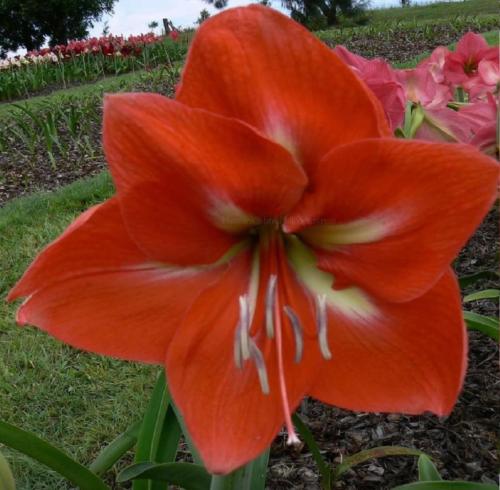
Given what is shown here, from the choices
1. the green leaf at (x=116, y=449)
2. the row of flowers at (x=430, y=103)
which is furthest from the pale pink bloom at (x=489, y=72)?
the green leaf at (x=116, y=449)

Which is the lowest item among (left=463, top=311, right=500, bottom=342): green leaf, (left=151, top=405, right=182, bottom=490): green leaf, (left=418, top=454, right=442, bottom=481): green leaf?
(left=418, top=454, right=442, bottom=481): green leaf

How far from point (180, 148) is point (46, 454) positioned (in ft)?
2.03

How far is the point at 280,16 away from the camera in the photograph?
1.65 feet

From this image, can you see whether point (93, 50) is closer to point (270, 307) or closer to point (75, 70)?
point (75, 70)

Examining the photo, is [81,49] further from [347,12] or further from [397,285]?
[397,285]

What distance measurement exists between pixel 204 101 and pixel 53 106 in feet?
22.7

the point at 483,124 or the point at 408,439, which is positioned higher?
the point at 483,124

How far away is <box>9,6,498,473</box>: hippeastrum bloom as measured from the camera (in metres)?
0.51

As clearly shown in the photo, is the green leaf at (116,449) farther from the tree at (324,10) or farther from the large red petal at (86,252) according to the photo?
the tree at (324,10)

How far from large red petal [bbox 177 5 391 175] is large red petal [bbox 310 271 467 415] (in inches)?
5.8

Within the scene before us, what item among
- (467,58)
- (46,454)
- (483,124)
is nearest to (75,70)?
(467,58)

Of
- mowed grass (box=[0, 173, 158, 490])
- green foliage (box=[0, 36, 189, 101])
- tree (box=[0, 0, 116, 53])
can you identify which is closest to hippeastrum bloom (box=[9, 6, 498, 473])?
mowed grass (box=[0, 173, 158, 490])

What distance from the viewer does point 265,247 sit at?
0.62 m

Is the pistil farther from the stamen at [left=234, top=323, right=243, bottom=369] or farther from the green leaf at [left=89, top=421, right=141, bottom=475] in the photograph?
the green leaf at [left=89, top=421, right=141, bottom=475]
